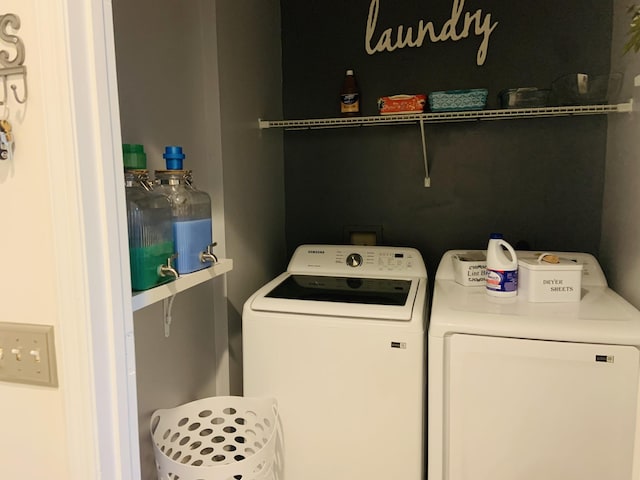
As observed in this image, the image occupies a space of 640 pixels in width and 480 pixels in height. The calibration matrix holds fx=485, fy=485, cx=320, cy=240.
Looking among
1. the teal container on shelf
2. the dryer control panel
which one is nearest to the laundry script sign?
the dryer control panel

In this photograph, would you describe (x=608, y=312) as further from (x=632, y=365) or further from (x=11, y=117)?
(x=11, y=117)

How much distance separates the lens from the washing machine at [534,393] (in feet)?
4.65

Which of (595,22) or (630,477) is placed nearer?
(630,477)

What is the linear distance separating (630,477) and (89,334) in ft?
5.09

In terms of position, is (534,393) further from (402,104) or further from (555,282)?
(402,104)

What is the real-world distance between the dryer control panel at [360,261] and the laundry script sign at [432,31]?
38.8 inches

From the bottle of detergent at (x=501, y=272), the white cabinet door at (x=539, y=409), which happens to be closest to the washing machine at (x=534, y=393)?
the white cabinet door at (x=539, y=409)

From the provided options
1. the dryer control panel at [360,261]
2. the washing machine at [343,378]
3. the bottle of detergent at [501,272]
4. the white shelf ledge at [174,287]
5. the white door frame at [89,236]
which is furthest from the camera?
the dryer control panel at [360,261]

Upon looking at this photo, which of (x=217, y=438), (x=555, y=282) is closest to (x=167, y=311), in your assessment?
(x=217, y=438)

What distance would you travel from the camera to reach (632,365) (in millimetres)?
1388

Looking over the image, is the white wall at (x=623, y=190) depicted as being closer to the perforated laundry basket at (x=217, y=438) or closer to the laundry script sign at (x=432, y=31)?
the laundry script sign at (x=432, y=31)

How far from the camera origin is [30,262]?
89cm

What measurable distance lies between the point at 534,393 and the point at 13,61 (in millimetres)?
1542

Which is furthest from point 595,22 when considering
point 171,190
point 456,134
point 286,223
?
point 171,190
